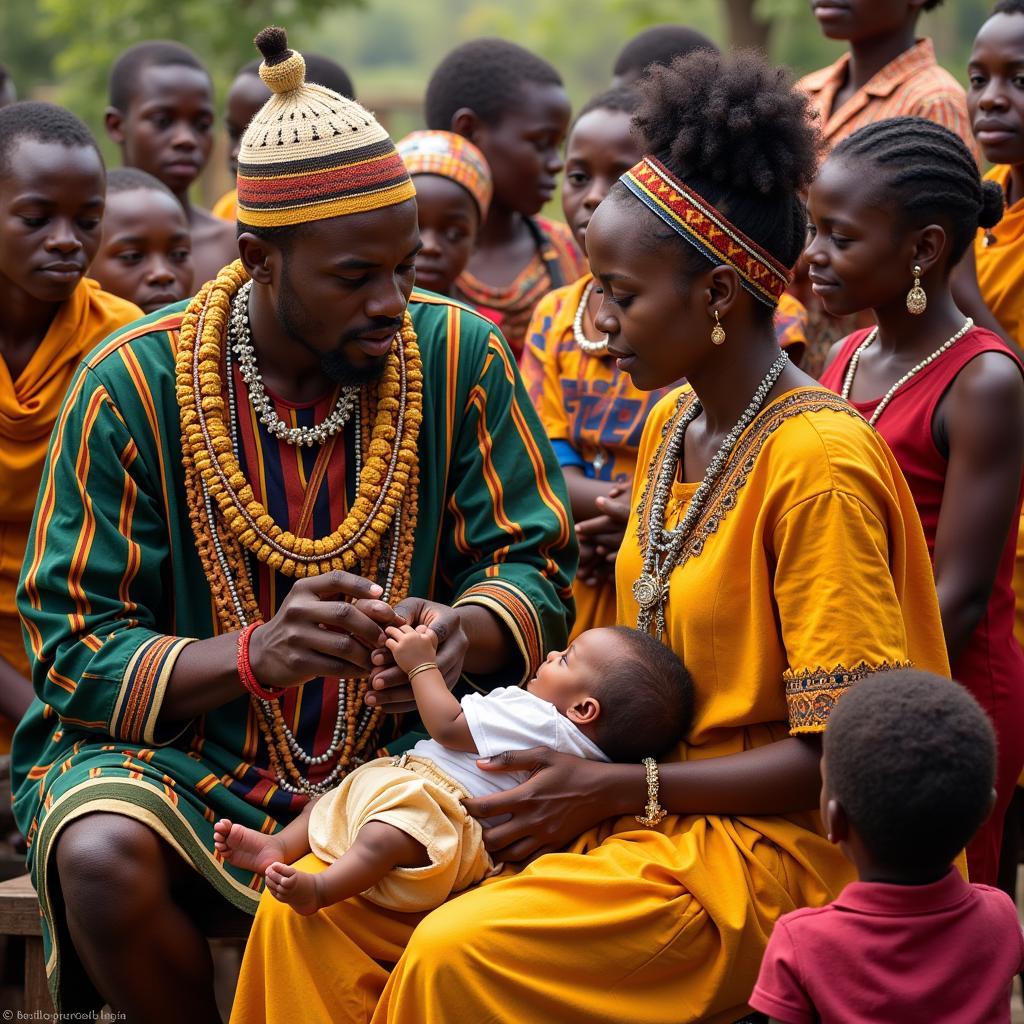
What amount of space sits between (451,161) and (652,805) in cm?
339

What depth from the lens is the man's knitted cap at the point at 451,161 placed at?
5.97 m

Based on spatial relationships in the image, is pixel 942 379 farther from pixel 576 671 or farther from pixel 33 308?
pixel 33 308

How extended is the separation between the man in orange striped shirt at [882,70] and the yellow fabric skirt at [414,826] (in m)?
3.46

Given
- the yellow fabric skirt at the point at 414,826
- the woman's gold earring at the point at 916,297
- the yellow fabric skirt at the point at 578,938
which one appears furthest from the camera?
the woman's gold earring at the point at 916,297

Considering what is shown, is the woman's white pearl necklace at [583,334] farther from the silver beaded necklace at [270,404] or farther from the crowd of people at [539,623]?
the silver beaded necklace at [270,404]

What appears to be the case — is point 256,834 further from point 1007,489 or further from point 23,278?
point 23,278

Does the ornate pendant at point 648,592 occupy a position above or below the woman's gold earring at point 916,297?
below

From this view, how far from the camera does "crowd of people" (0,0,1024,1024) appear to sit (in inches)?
121

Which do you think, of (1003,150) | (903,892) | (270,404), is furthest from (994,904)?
(1003,150)

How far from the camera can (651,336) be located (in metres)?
3.43

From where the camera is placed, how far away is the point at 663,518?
364cm

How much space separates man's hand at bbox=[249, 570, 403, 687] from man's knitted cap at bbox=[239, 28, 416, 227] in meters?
0.92

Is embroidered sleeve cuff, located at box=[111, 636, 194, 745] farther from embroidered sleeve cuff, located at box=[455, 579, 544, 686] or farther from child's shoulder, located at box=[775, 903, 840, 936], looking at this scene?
child's shoulder, located at box=[775, 903, 840, 936]

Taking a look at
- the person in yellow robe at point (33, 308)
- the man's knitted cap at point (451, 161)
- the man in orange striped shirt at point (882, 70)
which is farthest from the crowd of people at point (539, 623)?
the man's knitted cap at point (451, 161)
